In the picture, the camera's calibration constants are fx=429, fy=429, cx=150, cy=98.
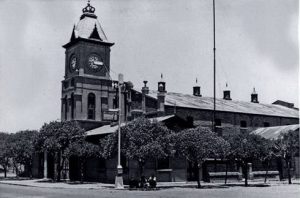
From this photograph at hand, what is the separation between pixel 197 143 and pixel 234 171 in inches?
580

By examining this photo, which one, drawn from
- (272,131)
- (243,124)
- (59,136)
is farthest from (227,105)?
(59,136)

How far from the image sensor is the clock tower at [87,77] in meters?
55.0

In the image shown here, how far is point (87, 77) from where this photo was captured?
55.7m

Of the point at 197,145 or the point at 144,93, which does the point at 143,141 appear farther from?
the point at 144,93

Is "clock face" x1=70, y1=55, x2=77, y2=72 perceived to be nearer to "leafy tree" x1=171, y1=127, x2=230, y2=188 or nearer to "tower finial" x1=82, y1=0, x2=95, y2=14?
"tower finial" x1=82, y1=0, x2=95, y2=14

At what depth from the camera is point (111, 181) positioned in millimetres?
44219

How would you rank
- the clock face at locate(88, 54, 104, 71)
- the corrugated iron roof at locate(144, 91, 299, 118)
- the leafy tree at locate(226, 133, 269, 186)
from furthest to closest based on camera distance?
the corrugated iron roof at locate(144, 91, 299, 118)
the clock face at locate(88, 54, 104, 71)
the leafy tree at locate(226, 133, 269, 186)

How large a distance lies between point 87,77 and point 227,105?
2275cm

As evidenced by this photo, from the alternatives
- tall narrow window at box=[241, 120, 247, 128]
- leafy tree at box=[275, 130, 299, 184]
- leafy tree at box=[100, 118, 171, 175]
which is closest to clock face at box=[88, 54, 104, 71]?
leafy tree at box=[100, 118, 171, 175]

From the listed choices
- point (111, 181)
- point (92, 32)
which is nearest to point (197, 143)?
point (111, 181)

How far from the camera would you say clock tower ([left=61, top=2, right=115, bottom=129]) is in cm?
5505

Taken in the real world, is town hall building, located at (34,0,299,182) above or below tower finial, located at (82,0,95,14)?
below

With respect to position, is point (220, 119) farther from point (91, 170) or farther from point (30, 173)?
point (30, 173)

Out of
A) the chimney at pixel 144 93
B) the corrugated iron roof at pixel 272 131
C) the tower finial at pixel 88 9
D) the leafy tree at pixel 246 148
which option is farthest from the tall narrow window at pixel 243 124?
the tower finial at pixel 88 9
